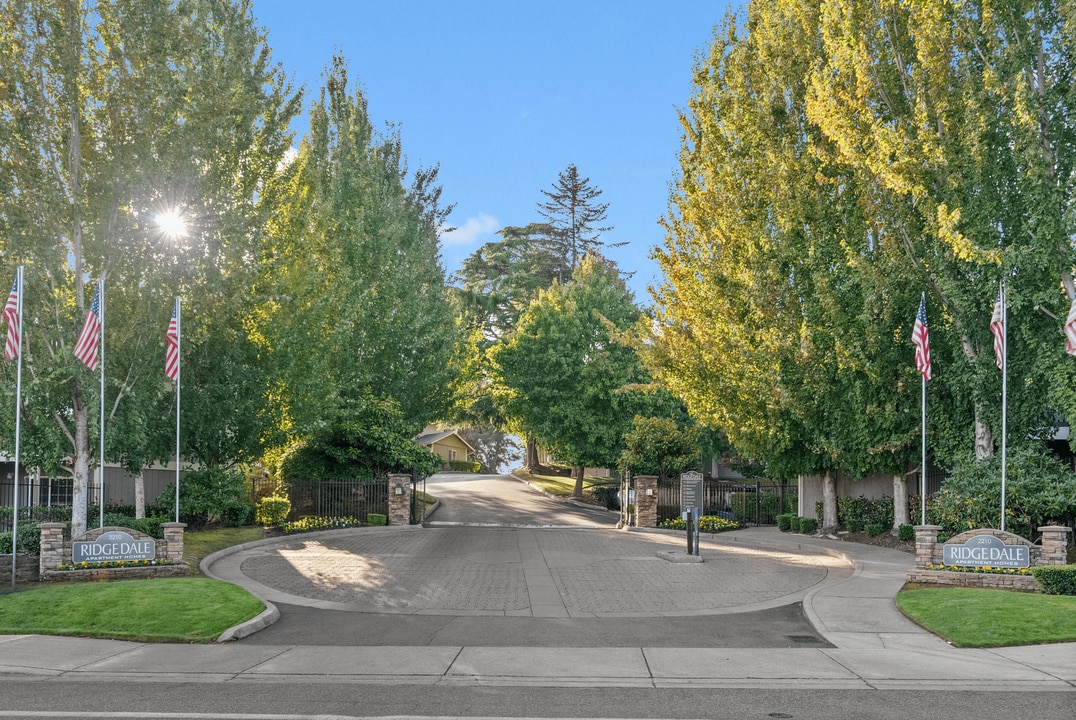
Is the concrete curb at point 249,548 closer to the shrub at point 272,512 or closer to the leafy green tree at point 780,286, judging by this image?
the shrub at point 272,512

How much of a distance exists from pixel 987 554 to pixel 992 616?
14.1 ft

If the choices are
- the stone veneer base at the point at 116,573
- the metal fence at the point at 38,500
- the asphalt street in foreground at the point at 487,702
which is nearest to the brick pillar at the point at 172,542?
the stone veneer base at the point at 116,573

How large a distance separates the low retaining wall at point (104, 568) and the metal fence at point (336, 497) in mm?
12893

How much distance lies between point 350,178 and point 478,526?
48.4 ft

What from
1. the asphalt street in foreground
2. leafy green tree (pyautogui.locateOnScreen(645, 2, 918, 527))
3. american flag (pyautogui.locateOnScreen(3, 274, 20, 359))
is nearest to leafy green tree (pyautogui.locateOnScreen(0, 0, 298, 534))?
american flag (pyautogui.locateOnScreen(3, 274, 20, 359))

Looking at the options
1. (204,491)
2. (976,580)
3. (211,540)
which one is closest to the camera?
(976,580)

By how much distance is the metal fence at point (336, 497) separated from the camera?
32.2 metres

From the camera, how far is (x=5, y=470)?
3509 cm

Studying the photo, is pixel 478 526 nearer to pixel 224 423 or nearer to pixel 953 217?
pixel 224 423

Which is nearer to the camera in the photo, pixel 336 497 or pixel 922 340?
pixel 922 340

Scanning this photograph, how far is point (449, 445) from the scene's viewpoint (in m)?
92.9

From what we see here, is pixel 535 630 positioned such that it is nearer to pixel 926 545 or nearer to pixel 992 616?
pixel 992 616

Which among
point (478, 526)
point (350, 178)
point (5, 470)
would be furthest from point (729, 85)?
point (5, 470)

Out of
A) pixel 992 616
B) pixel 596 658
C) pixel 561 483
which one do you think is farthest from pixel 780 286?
pixel 561 483
